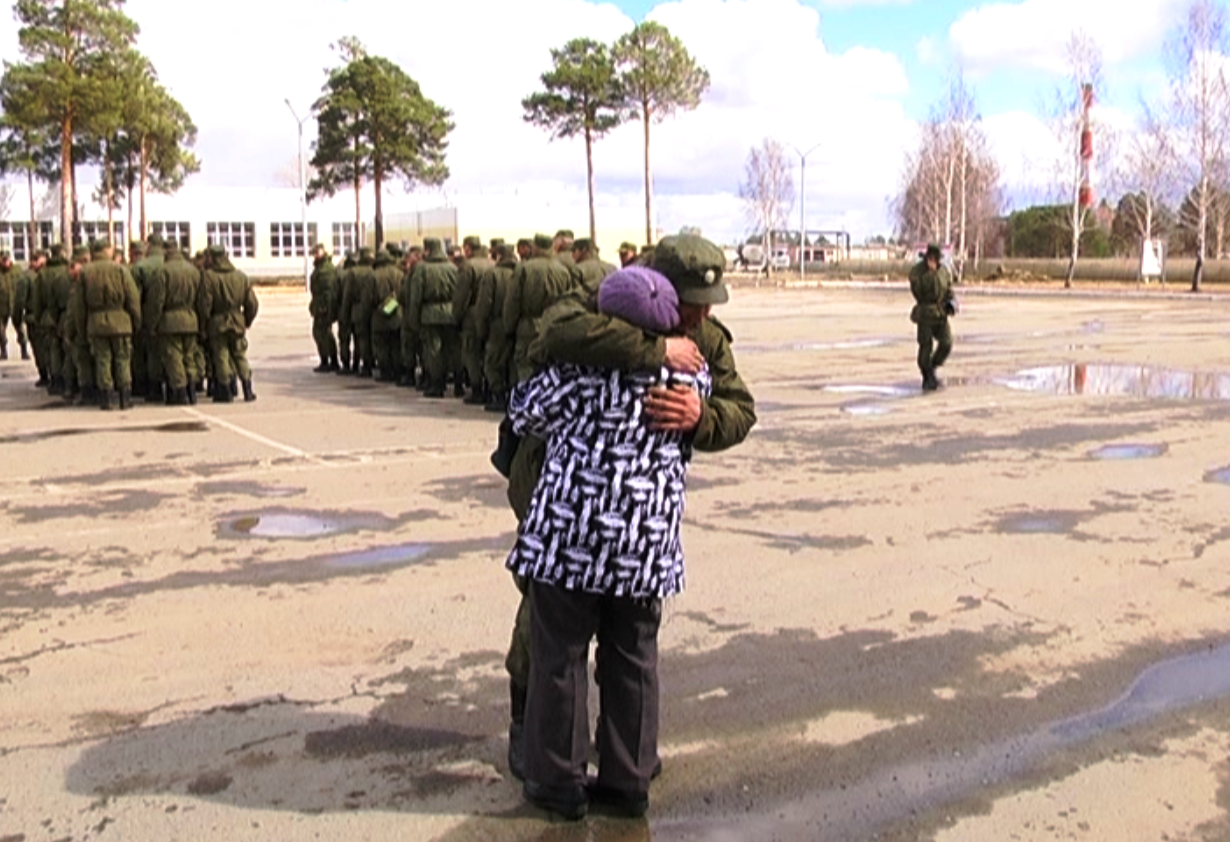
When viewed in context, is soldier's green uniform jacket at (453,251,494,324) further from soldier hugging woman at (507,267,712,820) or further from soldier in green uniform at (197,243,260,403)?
soldier hugging woman at (507,267,712,820)

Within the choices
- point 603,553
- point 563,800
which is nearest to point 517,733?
point 563,800

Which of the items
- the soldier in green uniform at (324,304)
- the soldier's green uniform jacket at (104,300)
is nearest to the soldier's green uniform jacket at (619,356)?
the soldier's green uniform jacket at (104,300)

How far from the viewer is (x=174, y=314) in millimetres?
14273

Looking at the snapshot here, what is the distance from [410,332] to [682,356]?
42.7 feet

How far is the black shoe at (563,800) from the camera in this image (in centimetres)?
398

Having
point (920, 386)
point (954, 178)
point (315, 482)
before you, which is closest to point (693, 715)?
point (315, 482)

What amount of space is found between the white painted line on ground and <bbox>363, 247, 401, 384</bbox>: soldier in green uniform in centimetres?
340

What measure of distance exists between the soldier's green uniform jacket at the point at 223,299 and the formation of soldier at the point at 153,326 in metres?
0.01

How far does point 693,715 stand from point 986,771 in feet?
3.66

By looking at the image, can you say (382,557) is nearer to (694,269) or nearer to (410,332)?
(694,269)

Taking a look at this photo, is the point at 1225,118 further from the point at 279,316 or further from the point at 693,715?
the point at 693,715

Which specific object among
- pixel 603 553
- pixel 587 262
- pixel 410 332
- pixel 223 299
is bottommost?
pixel 603 553

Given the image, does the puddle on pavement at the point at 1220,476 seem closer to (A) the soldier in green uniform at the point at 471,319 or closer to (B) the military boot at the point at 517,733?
(B) the military boot at the point at 517,733

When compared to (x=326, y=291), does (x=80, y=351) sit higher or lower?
lower
